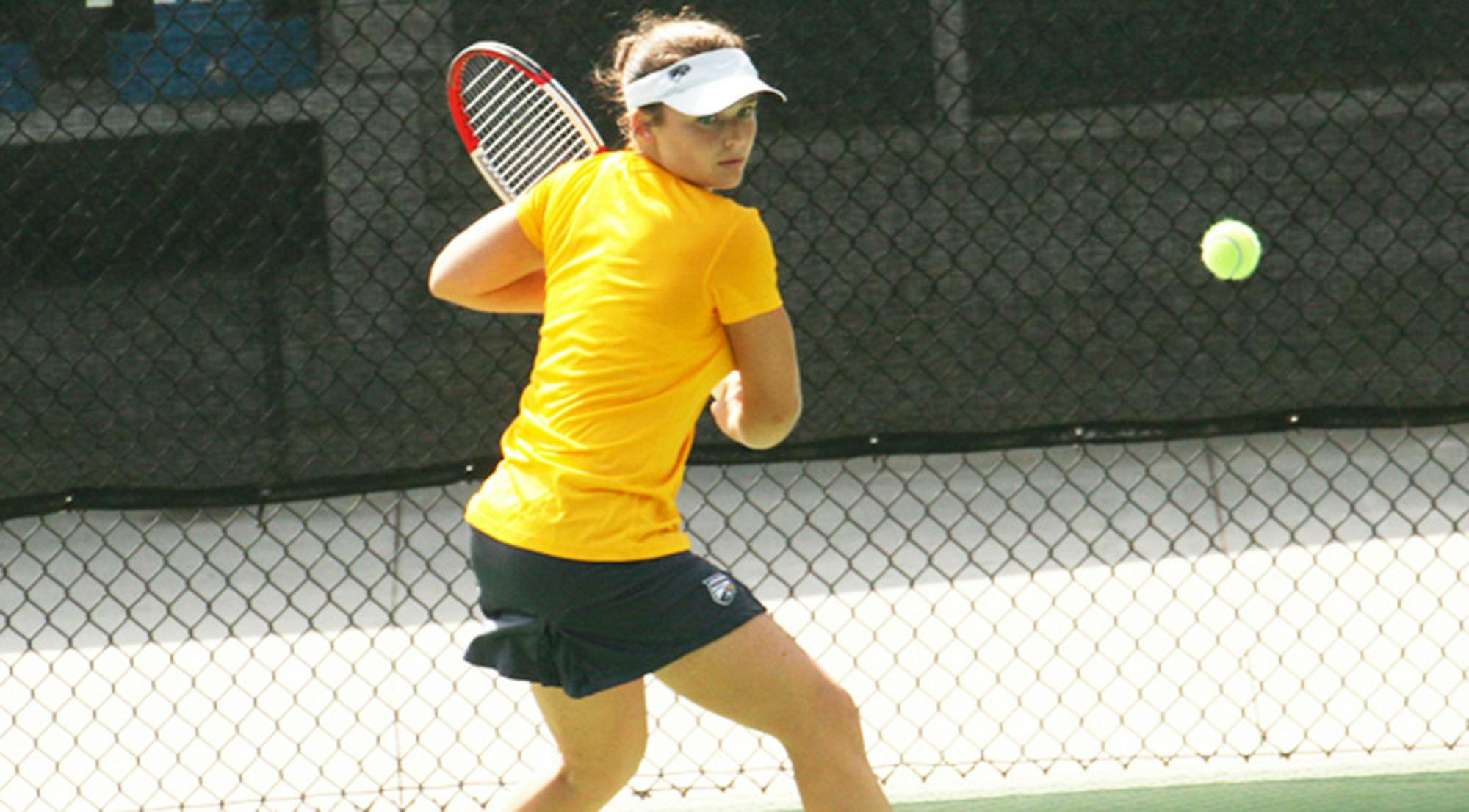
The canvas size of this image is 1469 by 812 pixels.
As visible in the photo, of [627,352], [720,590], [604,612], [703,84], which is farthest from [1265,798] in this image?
[703,84]

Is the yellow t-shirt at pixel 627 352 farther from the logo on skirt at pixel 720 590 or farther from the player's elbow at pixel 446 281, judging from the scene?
the player's elbow at pixel 446 281

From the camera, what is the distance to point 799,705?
205cm

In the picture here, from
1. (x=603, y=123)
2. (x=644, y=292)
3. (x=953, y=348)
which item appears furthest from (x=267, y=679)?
(x=644, y=292)

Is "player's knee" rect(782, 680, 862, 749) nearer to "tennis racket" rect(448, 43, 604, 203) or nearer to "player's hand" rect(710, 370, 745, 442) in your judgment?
"player's hand" rect(710, 370, 745, 442)

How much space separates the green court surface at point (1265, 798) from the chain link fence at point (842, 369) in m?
0.27

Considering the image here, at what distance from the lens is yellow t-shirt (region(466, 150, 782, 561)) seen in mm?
1999

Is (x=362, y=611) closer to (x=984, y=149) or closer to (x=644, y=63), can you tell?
(x=984, y=149)

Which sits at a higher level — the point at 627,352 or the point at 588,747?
the point at 627,352

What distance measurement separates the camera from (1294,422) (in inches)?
133

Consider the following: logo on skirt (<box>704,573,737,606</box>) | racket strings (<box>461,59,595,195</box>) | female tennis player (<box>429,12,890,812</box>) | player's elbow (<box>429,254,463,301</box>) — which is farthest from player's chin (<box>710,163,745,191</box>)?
racket strings (<box>461,59,595,195</box>)

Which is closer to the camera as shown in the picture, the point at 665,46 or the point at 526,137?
the point at 665,46

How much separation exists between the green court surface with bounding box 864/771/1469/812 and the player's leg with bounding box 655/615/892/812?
48.9 inches

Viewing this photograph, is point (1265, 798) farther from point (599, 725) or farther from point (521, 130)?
point (521, 130)

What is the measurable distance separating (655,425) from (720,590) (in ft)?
0.71
